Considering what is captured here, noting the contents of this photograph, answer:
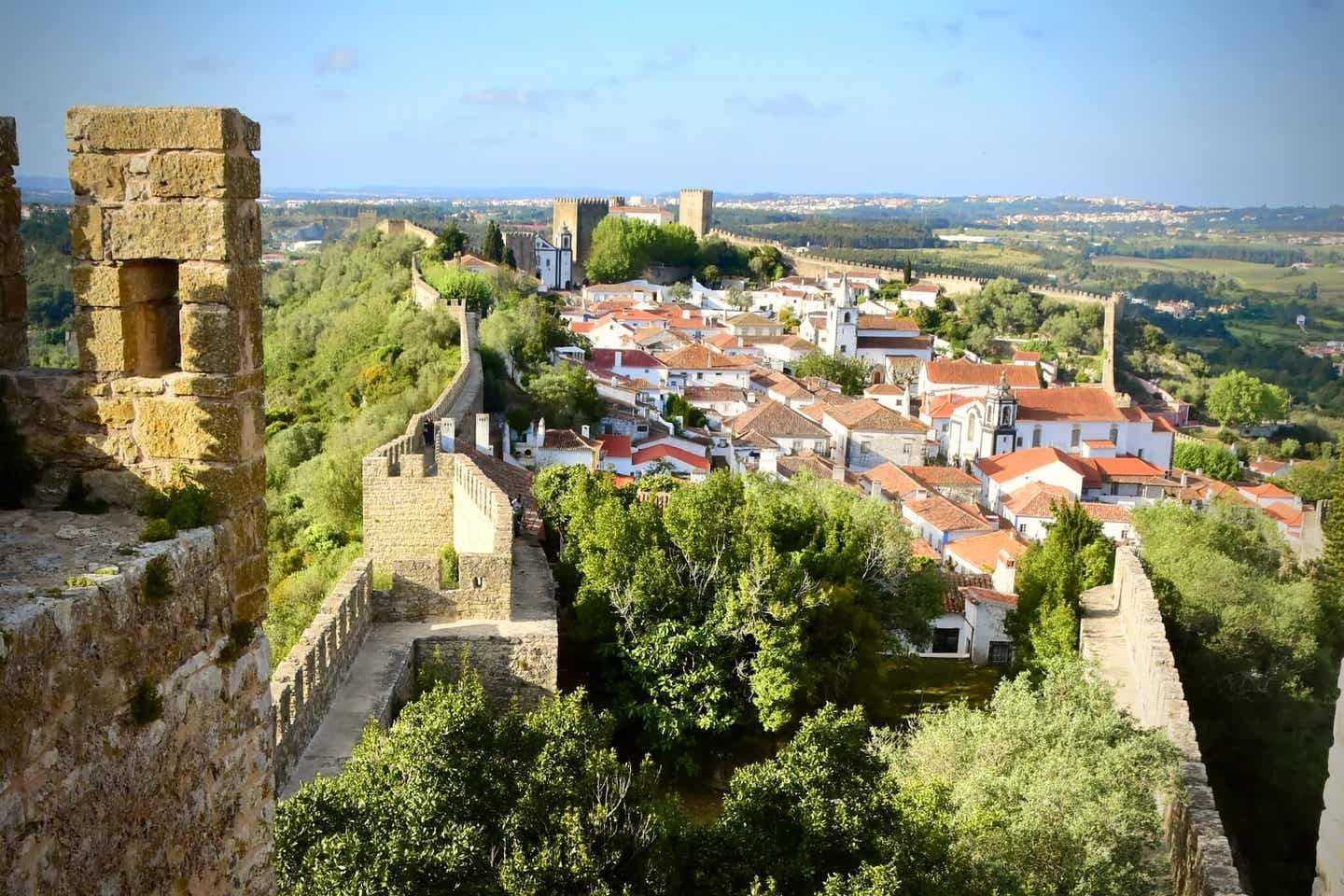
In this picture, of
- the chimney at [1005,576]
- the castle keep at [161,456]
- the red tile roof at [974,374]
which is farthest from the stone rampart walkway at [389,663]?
the red tile roof at [974,374]

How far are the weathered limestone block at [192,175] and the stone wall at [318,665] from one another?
472cm

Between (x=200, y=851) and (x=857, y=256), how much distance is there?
9917 cm

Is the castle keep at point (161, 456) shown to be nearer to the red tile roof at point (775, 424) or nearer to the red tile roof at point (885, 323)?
the red tile roof at point (775, 424)

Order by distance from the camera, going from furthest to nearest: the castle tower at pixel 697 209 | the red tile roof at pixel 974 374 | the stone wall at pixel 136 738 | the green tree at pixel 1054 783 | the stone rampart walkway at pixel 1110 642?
the castle tower at pixel 697 209
the red tile roof at pixel 974 374
the stone rampart walkway at pixel 1110 642
the green tree at pixel 1054 783
the stone wall at pixel 136 738

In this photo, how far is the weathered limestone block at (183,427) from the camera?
3426mm

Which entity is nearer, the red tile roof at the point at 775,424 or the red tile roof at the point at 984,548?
the red tile roof at the point at 984,548

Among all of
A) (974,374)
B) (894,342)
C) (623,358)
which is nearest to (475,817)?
(623,358)

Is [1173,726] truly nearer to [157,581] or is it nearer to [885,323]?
[157,581]

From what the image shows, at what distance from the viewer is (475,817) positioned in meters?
5.71

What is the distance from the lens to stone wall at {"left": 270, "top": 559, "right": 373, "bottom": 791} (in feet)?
26.4

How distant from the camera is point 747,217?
164 m

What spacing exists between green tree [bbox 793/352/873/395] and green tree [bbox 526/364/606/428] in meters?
21.4

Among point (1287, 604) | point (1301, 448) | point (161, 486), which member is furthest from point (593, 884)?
point (1301, 448)

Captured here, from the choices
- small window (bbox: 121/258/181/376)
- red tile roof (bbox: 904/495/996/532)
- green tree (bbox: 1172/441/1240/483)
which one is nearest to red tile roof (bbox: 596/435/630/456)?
red tile roof (bbox: 904/495/996/532)
